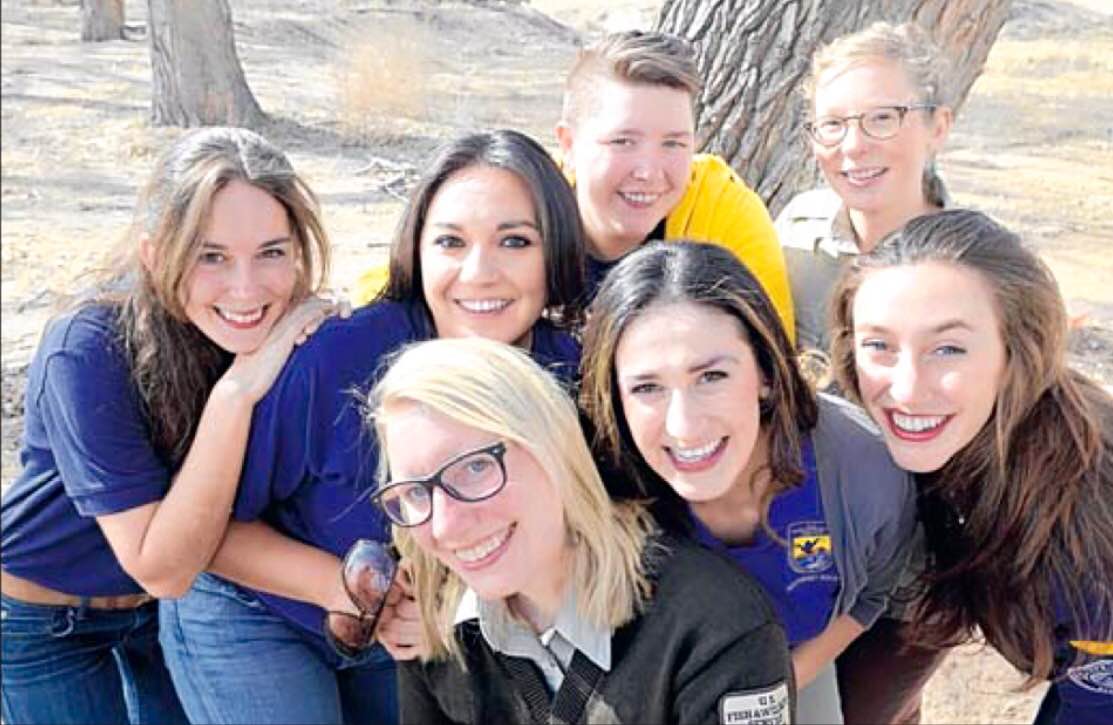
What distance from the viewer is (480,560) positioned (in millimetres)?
2139

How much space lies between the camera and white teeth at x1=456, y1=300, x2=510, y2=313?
245 centimetres

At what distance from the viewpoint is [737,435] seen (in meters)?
2.21

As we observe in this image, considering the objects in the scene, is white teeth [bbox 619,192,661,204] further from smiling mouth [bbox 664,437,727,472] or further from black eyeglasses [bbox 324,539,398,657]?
black eyeglasses [bbox 324,539,398,657]

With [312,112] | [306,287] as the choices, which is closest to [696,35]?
→ [306,287]

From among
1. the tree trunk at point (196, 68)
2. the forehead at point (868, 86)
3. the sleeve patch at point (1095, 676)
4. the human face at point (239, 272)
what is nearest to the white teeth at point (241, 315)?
the human face at point (239, 272)

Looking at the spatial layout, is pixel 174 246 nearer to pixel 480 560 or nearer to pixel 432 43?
pixel 480 560

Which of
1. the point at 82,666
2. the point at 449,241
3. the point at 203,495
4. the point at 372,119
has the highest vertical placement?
the point at 449,241

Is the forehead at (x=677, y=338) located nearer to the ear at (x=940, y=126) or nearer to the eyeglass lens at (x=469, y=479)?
A: the eyeglass lens at (x=469, y=479)

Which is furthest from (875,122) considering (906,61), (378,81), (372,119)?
(378,81)

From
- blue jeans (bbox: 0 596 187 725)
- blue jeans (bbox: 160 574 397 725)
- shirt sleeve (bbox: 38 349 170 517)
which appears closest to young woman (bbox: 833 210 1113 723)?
blue jeans (bbox: 160 574 397 725)

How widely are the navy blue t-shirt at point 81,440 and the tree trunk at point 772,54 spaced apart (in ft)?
6.08

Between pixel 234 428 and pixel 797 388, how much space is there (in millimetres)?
964

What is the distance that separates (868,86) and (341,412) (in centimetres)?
123

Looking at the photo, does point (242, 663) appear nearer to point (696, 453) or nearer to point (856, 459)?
point (696, 453)
